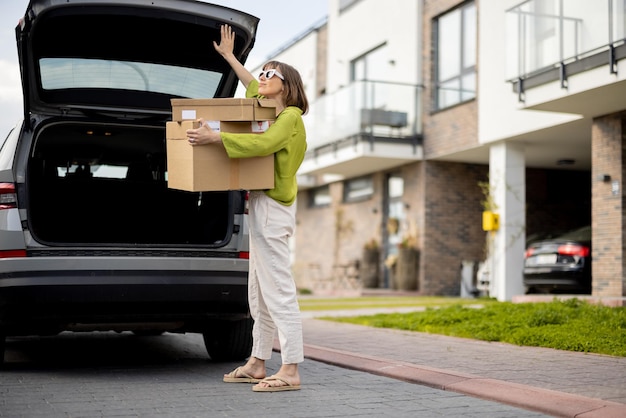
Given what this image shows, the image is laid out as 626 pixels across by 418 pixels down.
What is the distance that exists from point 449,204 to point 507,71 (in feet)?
20.2

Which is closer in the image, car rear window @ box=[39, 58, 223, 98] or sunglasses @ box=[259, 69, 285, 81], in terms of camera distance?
sunglasses @ box=[259, 69, 285, 81]

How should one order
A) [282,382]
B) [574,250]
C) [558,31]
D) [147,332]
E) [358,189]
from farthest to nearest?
[358,189] < [574,250] < [558,31] < [147,332] < [282,382]

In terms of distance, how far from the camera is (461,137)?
18.2 metres

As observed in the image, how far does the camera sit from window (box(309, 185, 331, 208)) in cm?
2604

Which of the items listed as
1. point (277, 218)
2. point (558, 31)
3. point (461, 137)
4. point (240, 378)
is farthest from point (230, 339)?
point (461, 137)

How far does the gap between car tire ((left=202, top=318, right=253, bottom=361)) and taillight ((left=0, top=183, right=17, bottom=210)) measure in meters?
1.68

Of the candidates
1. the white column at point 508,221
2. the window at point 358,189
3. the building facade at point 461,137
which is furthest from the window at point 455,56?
the window at point 358,189

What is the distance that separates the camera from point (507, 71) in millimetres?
14297

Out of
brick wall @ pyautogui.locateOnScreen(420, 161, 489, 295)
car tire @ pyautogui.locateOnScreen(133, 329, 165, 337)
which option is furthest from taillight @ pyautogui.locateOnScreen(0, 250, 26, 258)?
brick wall @ pyautogui.locateOnScreen(420, 161, 489, 295)

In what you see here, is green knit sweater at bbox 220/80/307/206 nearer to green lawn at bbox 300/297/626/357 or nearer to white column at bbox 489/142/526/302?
green lawn at bbox 300/297/626/357

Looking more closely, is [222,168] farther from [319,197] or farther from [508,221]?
[319,197]

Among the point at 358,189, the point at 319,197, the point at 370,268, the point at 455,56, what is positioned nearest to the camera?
the point at 455,56

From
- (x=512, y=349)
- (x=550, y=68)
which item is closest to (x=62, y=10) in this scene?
(x=512, y=349)

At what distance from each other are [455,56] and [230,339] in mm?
13817
